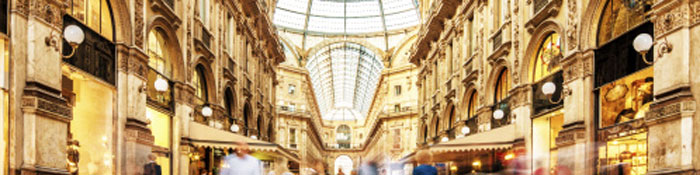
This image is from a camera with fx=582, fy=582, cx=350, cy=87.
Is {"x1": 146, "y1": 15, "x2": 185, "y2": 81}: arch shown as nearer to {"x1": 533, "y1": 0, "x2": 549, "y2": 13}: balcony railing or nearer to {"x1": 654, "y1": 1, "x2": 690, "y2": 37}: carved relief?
{"x1": 533, "y1": 0, "x2": 549, "y2": 13}: balcony railing

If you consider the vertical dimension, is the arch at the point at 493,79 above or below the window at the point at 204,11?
below

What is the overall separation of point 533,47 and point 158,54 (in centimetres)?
933

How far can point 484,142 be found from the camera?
1545cm

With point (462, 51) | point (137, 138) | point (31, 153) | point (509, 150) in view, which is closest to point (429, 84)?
point (462, 51)

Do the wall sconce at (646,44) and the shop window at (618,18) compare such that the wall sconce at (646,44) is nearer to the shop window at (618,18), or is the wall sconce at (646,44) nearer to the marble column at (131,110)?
the shop window at (618,18)

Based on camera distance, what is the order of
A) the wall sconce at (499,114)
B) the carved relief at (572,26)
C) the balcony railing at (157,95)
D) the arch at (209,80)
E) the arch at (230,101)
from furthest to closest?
the arch at (230,101) → the arch at (209,80) → the wall sconce at (499,114) → the balcony railing at (157,95) → the carved relief at (572,26)

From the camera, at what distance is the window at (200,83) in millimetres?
17642

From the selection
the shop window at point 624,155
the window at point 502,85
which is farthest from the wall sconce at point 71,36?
the window at point 502,85

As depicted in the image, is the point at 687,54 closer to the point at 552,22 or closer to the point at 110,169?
the point at 552,22

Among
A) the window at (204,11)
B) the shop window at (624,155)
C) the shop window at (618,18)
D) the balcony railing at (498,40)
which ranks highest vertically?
the window at (204,11)

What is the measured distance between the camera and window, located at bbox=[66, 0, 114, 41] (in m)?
9.70

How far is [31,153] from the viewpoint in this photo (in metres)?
7.80

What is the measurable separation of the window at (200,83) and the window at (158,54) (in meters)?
2.46

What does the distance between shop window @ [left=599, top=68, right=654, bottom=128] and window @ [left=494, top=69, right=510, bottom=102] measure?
6.03 meters
